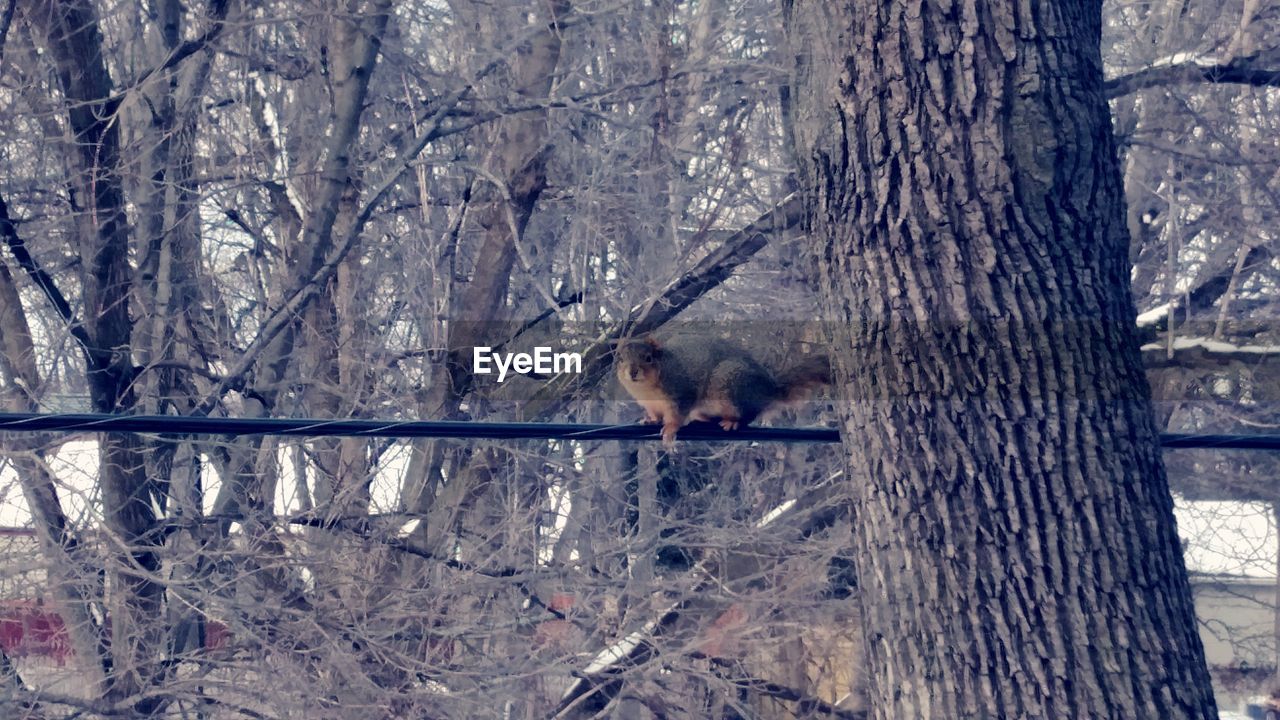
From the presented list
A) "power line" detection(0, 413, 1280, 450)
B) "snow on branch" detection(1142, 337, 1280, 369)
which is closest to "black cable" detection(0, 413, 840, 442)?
"power line" detection(0, 413, 1280, 450)

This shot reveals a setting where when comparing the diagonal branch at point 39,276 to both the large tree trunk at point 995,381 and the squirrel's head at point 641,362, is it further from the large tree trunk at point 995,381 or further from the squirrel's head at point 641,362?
the large tree trunk at point 995,381

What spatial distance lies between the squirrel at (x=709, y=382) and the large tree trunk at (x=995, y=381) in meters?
1.50

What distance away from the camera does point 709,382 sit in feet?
14.3

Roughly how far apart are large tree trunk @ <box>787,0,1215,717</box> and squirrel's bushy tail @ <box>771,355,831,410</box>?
1.44 meters

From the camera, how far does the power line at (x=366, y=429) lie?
9.29ft

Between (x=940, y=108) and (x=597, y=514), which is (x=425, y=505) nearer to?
(x=597, y=514)

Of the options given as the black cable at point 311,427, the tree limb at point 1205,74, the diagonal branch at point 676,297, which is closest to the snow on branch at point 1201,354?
the tree limb at point 1205,74

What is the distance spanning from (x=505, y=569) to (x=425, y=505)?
986 millimetres

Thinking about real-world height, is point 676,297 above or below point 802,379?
above

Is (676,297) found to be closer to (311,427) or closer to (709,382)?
(709,382)

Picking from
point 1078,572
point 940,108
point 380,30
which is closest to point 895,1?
point 940,108

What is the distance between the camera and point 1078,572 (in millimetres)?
2311

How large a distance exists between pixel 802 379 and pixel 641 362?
566 mm

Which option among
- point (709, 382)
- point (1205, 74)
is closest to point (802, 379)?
point (709, 382)
